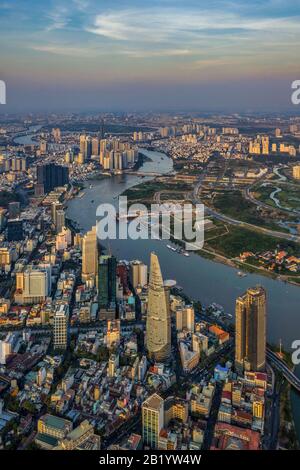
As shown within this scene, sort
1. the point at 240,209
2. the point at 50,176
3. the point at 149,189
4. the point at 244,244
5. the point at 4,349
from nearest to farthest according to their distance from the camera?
the point at 4,349
the point at 244,244
the point at 240,209
the point at 149,189
the point at 50,176

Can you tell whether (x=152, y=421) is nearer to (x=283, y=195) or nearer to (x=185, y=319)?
(x=185, y=319)

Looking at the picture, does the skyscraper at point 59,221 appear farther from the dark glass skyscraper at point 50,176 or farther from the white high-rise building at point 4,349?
the white high-rise building at point 4,349

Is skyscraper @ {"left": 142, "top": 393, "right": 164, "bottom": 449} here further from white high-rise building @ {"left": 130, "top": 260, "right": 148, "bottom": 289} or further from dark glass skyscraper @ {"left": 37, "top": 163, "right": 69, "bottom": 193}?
dark glass skyscraper @ {"left": 37, "top": 163, "right": 69, "bottom": 193}

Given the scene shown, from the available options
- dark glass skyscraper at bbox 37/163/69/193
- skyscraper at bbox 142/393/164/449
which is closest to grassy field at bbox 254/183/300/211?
dark glass skyscraper at bbox 37/163/69/193

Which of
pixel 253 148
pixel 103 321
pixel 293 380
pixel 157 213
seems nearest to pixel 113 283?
pixel 103 321

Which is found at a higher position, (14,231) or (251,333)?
(14,231)

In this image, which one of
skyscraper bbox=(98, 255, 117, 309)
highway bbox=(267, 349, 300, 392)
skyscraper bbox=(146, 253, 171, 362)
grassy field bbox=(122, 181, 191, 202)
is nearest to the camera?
highway bbox=(267, 349, 300, 392)

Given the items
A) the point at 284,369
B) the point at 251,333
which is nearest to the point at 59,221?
the point at 251,333
